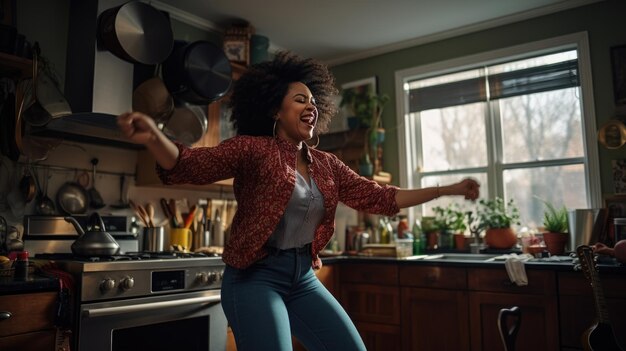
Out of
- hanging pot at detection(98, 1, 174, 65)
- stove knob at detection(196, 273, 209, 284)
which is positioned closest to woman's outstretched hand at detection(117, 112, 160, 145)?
stove knob at detection(196, 273, 209, 284)

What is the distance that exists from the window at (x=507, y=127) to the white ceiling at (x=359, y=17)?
0.24m

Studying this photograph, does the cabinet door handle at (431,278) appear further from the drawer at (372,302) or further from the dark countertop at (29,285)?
the dark countertop at (29,285)

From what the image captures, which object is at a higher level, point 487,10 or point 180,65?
point 487,10

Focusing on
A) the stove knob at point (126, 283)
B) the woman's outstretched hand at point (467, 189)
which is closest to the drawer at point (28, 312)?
the stove knob at point (126, 283)

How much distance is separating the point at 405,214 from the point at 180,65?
1.91 metres

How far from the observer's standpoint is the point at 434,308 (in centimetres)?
271

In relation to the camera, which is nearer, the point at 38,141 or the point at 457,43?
the point at 38,141

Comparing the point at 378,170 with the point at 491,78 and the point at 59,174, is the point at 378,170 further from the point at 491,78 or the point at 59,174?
the point at 59,174

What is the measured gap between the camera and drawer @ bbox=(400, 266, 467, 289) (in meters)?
2.63

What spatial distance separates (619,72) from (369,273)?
6.24ft

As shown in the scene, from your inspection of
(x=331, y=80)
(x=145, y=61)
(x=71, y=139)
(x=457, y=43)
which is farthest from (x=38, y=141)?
(x=457, y=43)

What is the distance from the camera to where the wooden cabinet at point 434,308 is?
261cm

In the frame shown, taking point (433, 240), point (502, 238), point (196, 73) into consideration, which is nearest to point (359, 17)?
point (196, 73)

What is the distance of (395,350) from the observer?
9.30ft
